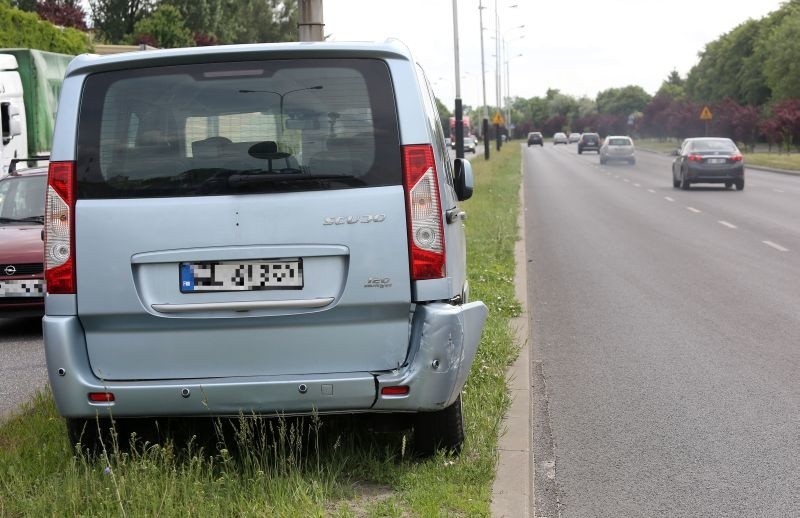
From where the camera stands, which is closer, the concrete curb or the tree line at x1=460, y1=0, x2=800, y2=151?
the concrete curb

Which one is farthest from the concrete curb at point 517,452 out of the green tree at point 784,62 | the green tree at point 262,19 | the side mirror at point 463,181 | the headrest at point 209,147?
the green tree at point 262,19

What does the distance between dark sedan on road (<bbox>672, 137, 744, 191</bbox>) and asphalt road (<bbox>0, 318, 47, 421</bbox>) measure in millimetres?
25145

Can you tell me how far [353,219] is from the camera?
5.03 m

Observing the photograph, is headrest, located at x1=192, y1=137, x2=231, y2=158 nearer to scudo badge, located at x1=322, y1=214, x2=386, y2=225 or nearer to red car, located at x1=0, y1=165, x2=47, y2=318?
scudo badge, located at x1=322, y1=214, x2=386, y2=225

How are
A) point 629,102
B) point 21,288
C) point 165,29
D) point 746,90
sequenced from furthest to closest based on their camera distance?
point 629,102 < point 746,90 < point 165,29 < point 21,288

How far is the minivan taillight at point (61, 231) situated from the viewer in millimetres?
5102

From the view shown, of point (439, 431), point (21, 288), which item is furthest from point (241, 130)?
point (21, 288)

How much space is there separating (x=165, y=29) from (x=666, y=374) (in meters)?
74.5

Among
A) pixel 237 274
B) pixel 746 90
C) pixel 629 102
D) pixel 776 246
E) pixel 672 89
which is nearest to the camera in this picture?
pixel 237 274

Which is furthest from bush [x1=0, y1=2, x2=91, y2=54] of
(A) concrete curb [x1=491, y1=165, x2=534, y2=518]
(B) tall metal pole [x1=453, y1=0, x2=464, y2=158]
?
(A) concrete curb [x1=491, y1=165, x2=534, y2=518]

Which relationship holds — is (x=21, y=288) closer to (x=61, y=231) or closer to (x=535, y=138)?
(x=61, y=231)

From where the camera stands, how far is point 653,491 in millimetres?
5449

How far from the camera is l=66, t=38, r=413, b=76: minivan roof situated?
203 inches

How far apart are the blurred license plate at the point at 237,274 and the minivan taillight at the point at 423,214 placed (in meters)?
0.48
